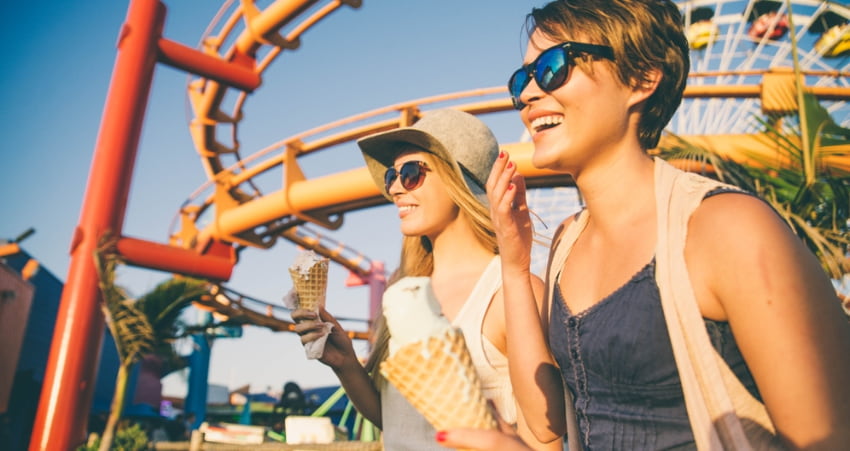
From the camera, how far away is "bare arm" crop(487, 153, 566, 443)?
3.81 feet

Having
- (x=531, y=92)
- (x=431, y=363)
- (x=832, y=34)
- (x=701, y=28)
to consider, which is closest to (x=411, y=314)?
(x=431, y=363)

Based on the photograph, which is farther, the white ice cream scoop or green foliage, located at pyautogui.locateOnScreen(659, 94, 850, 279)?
green foliage, located at pyautogui.locateOnScreen(659, 94, 850, 279)

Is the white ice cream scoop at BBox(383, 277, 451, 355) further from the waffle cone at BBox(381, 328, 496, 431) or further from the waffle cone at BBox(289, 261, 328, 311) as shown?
the waffle cone at BBox(289, 261, 328, 311)

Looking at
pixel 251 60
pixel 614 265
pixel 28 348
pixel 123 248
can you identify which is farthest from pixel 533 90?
pixel 28 348

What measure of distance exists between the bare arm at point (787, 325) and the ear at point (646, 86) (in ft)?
1.36

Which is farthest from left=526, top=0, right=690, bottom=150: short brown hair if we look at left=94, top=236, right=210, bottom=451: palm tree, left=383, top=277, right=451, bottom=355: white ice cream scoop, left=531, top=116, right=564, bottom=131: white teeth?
left=94, top=236, right=210, bottom=451: palm tree

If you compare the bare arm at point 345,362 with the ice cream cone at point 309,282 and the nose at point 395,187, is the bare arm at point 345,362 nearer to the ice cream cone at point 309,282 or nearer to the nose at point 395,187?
the ice cream cone at point 309,282

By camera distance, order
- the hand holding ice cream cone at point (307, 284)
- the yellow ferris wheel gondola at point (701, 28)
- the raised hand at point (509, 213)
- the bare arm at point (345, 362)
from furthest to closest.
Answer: the yellow ferris wheel gondola at point (701, 28)
the hand holding ice cream cone at point (307, 284)
the bare arm at point (345, 362)
the raised hand at point (509, 213)

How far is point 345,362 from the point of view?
69.2 inches

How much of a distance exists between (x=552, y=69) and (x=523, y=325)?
549 mm

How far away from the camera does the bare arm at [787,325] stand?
75cm

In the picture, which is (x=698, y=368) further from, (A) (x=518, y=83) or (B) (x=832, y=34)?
(B) (x=832, y=34)

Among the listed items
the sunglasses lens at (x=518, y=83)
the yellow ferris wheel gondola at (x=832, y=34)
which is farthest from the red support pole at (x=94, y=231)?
the yellow ferris wheel gondola at (x=832, y=34)

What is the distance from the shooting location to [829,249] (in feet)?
12.6
